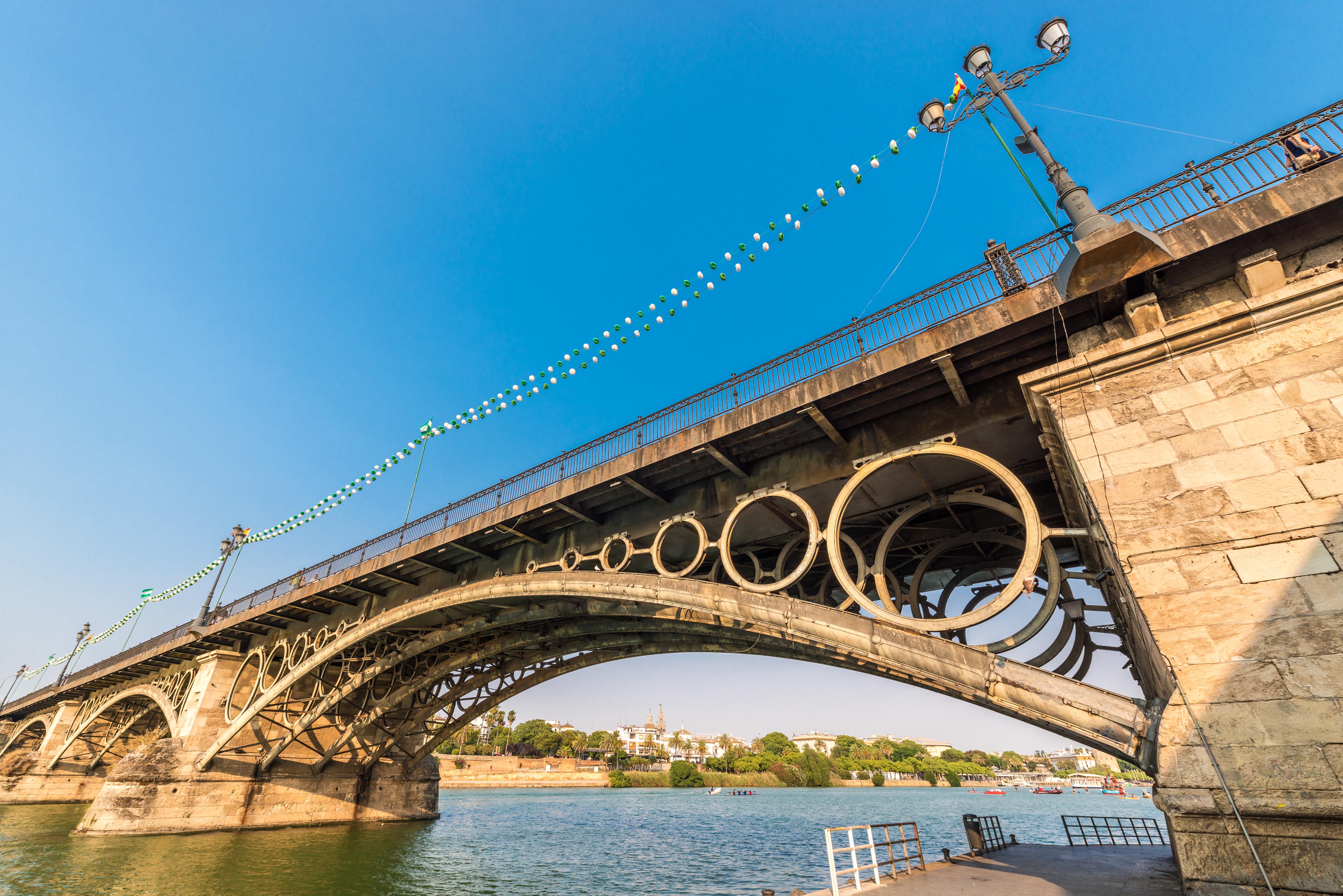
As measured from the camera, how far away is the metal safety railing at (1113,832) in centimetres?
1606

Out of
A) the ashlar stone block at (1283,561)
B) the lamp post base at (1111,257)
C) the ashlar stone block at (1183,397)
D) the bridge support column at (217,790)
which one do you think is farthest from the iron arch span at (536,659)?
the lamp post base at (1111,257)

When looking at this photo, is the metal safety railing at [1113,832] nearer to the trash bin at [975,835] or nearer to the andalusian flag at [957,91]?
the trash bin at [975,835]

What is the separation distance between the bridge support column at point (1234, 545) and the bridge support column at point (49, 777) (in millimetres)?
59964

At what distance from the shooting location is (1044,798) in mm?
85688

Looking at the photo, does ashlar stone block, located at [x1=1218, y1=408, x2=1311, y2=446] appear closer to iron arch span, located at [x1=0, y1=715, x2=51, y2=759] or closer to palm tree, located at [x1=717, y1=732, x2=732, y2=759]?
iron arch span, located at [x1=0, y1=715, x2=51, y2=759]

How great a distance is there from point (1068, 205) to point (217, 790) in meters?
32.7

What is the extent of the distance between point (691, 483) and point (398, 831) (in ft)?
76.8

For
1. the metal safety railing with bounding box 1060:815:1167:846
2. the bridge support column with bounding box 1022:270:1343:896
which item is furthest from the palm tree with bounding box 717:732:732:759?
the bridge support column with bounding box 1022:270:1343:896

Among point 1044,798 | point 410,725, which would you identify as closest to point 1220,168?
point 410,725

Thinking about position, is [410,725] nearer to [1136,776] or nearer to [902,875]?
[902,875]

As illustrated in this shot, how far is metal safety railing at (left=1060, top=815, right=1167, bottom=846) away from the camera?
1606 cm

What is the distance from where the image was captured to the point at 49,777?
3859 cm

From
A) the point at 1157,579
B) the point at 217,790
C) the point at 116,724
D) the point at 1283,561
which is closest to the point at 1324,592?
the point at 1283,561

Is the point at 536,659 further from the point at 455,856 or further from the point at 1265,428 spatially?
the point at 1265,428
